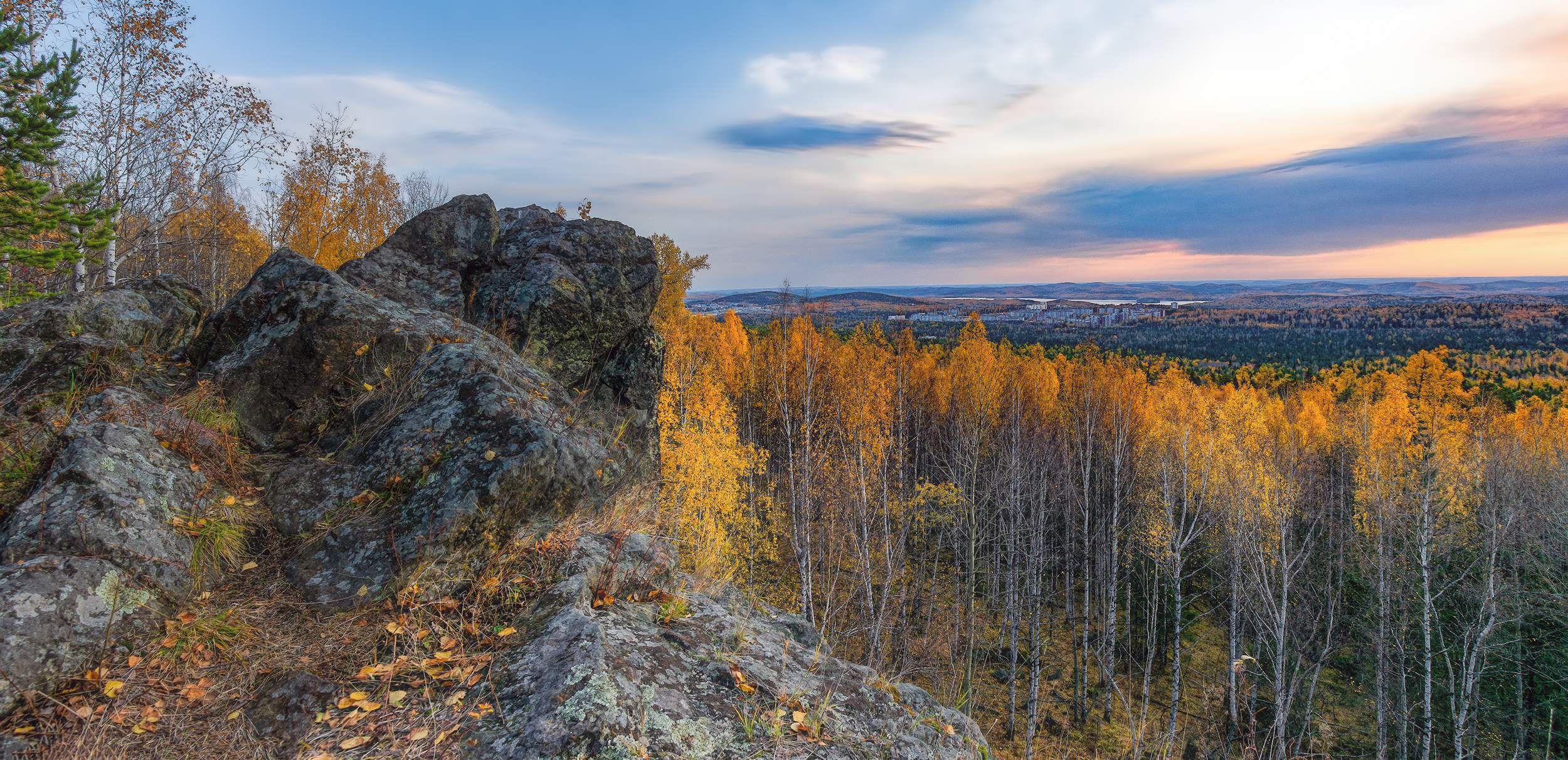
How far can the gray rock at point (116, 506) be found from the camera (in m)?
3.20

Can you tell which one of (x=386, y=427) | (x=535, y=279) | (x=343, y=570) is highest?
(x=535, y=279)

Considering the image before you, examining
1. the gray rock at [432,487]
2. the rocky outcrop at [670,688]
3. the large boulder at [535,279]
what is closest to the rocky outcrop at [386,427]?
the gray rock at [432,487]

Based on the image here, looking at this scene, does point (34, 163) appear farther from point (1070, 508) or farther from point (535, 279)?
point (1070, 508)

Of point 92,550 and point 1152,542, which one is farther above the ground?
point 92,550

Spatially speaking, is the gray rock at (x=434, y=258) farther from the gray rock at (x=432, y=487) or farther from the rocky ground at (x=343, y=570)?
the gray rock at (x=432, y=487)

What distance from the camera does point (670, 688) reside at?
339 centimetres

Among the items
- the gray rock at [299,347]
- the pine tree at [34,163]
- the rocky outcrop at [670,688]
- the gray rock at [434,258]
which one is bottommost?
the rocky outcrop at [670,688]

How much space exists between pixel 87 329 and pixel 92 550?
455cm

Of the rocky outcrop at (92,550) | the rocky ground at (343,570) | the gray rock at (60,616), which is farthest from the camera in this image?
the rocky ground at (343,570)

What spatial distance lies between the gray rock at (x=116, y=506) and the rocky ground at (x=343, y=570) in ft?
0.05

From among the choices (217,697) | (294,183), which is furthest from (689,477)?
(294,183)

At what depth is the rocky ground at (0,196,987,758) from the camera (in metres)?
2.88

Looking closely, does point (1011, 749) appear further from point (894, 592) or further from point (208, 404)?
point (208, 404)

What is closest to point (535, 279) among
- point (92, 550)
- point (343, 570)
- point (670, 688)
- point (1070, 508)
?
point (343, 570)
